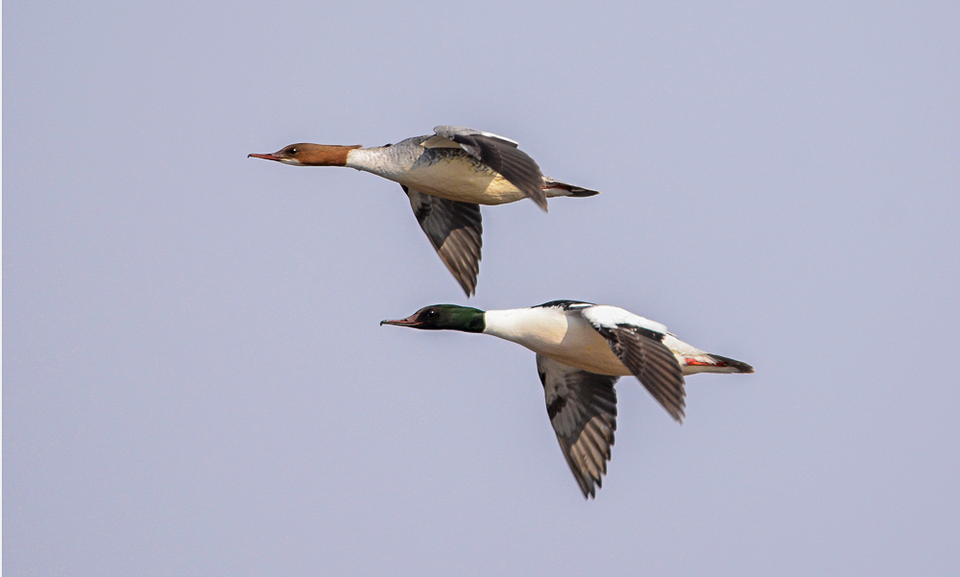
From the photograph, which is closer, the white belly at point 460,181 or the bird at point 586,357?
the bird at point 586,357

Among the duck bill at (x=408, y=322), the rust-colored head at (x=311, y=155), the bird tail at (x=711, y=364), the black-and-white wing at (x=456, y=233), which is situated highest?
the rust-colored head at (x=311, y=155)

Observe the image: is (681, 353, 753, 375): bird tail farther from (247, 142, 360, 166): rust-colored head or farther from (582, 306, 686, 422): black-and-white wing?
(247, 142, 360, 166): rust-colored head

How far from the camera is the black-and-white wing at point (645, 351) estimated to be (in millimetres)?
10070

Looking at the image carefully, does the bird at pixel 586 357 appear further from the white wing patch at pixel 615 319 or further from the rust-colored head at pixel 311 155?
the rust-colored head at pixel 311 155

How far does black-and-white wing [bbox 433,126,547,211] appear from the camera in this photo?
11281 mm

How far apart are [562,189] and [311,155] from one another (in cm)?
244

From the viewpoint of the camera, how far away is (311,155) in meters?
13.4

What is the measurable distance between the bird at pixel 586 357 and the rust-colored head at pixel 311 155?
2.03m

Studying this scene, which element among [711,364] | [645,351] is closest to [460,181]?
Result: [711,364]

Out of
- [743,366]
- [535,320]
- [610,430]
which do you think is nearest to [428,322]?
[535,320]

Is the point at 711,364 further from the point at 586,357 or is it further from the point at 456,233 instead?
the point at 456,233

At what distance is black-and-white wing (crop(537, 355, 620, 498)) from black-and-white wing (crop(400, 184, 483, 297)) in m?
1.54

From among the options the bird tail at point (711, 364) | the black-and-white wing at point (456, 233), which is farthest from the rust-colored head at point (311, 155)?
the bird tail at point (711, 364)

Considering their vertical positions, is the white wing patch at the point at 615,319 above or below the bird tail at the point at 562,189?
below
